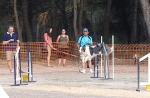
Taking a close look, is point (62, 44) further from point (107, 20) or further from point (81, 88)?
point (107, 20)

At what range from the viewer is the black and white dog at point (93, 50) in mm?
16281

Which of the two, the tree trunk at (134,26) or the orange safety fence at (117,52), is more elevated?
the tree trunk at (134,26)

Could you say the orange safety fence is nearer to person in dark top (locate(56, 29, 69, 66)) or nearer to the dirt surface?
person in dark top (locate(56, 29, 69, 66))

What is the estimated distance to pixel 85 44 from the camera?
18.6 m

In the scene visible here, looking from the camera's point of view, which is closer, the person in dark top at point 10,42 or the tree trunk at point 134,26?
the person in dark top at point 10,42

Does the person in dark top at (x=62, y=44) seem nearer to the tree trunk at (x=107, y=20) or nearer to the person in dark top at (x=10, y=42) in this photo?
the person in dark top at (x=10, y=42)

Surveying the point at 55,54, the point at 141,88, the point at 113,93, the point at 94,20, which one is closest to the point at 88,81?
the point at 141,88

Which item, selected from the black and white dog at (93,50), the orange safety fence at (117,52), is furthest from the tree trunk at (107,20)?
the black and white dog at (93,50)

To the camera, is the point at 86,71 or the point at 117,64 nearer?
the point at 86,71

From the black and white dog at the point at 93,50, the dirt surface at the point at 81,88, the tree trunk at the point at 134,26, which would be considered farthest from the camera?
the tree trunk at the point at 134,26

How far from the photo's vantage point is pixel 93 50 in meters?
17.1

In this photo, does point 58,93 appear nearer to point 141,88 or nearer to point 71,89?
point 71,89

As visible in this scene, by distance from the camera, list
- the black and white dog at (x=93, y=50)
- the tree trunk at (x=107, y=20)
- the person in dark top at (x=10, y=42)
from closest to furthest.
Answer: the black and white dog at (x=93, y=50), the person in dark top at (x=10, y=42), the tree trunk at (x=107, y=20)

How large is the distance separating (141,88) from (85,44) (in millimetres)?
5183
